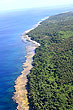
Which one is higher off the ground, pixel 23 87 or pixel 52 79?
pixel 52 79

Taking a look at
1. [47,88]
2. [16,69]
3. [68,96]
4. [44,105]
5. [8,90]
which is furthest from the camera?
[16,69]

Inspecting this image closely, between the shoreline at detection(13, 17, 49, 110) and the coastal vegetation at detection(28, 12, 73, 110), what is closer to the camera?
the coastal vegetation at detection(28, 12, 73, 110)

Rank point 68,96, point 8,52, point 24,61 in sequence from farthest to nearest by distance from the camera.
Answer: point 8,52, point 24,61, point 68,96

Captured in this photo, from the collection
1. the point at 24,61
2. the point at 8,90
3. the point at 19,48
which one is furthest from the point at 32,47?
the point at 8,90

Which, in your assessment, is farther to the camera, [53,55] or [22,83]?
[53,55]

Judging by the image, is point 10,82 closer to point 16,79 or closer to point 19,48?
point 16,79

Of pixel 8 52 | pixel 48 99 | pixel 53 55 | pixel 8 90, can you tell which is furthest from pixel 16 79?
pixel 8 52

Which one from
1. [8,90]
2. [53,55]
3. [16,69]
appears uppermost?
[53,55]

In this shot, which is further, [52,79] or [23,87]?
[52,79]

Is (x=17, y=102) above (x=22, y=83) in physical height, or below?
below

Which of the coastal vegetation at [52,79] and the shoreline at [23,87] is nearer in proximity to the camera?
the coastal vegetation at [52,79]
